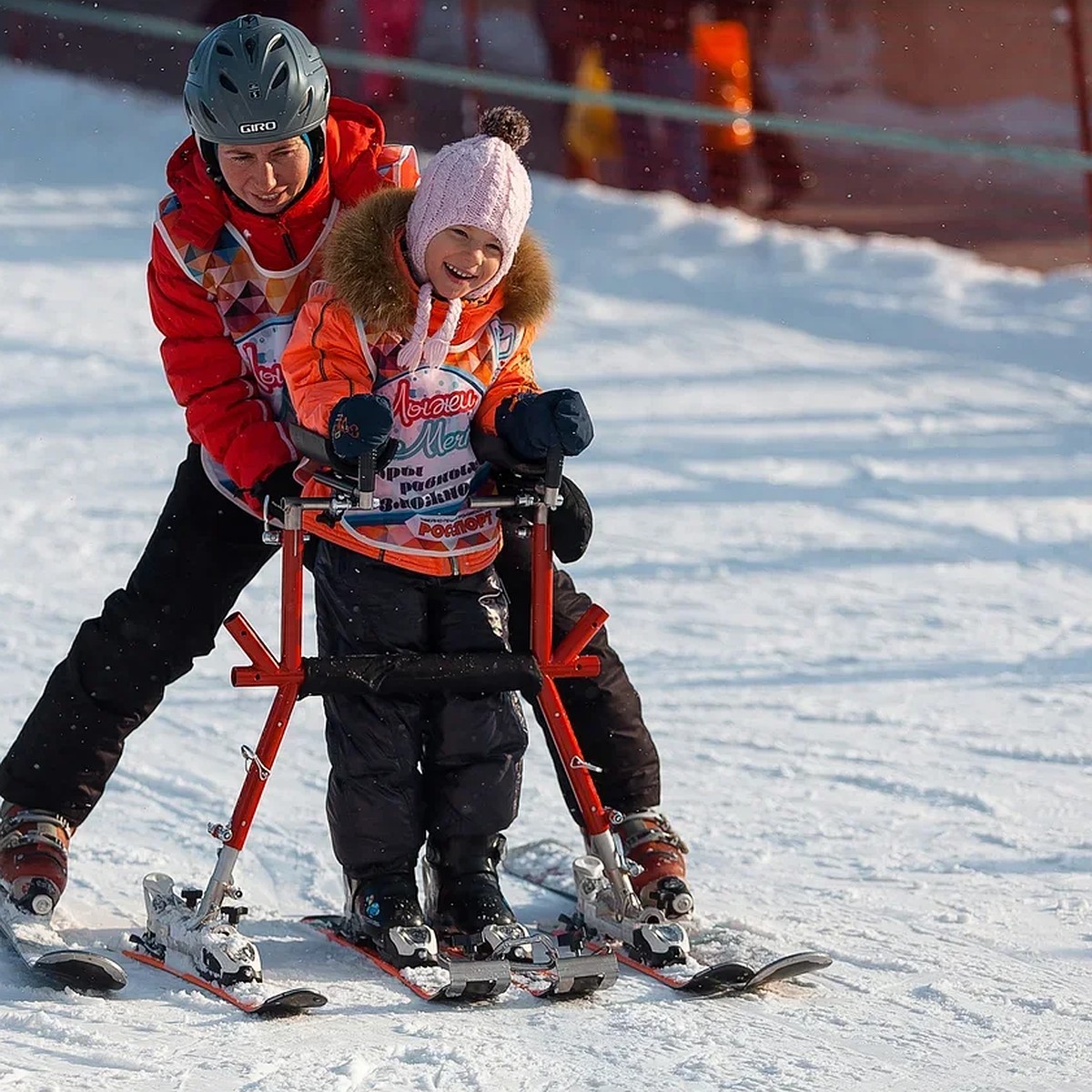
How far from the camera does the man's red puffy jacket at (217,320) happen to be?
3.68 m

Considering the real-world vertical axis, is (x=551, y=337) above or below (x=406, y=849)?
above

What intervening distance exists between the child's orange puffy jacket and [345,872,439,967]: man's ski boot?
0.64 metres

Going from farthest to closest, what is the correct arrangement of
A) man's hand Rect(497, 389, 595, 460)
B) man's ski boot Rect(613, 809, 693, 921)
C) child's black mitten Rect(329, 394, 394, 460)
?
man's ski boot Rect(613, 809, 693, 921) < man's hand Rect(497, 389, 595, 460) < child's black mitten Rect(329, 394, 394, 460)

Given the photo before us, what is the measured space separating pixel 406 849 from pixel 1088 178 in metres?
7.28

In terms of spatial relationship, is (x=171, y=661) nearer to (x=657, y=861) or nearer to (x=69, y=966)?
(x=69, y=966)

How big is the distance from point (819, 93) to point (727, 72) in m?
0.57

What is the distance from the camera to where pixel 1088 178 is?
9883mm

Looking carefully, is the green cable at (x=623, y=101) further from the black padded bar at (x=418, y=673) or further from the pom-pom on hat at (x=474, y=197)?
the black padded bar at (x=418, y=673)

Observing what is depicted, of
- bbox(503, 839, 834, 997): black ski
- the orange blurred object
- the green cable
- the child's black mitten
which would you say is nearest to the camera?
the child's black mitten

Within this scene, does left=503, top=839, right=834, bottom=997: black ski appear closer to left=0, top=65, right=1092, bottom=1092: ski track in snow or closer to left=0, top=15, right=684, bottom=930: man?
left=0, top=65, right=1092, bottom=1092: ski track in snow

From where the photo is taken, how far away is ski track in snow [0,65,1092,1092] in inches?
132

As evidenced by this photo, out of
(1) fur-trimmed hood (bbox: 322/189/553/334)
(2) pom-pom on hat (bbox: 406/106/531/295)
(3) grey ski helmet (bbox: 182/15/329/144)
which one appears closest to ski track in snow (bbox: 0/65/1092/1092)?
(1) fur-trimmed hood (bbox: 322/189/553/334)

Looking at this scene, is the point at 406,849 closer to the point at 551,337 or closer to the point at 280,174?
the point at 280,174

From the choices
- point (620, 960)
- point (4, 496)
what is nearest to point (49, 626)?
point (4, 496)
